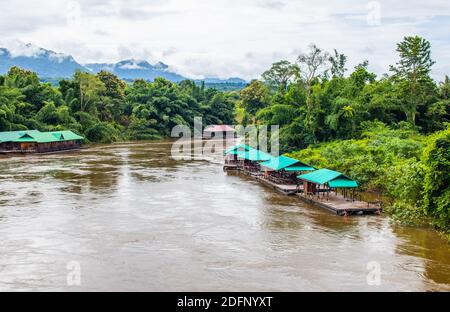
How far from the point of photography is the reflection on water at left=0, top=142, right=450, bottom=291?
49.2 ft

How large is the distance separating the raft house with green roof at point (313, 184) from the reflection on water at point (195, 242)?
29.1 inches

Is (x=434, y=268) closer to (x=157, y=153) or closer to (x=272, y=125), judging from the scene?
(x=272, y=125)

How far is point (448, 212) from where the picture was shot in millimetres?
18781

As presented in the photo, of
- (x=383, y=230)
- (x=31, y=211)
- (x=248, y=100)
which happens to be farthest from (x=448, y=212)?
(x=248, y=100)

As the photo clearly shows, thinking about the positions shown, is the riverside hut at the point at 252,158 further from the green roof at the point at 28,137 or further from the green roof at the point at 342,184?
the green roof at the point at 28,137

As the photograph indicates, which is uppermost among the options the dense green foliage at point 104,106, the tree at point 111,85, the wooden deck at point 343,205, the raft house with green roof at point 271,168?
the tree at point 111,85

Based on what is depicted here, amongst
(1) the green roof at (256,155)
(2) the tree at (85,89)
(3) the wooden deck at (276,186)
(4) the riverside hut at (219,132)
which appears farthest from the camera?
(4) the riverside hut at (219,132)

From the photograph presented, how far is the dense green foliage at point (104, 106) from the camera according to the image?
188ft

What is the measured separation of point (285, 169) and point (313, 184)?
2.80 metres

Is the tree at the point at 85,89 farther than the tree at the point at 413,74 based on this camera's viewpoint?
Yes

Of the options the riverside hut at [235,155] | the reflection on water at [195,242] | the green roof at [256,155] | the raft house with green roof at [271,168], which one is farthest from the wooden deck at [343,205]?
the riverside hut at [235,155]

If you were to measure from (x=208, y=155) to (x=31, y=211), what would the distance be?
2678 centimetres

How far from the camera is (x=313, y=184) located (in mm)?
26703
